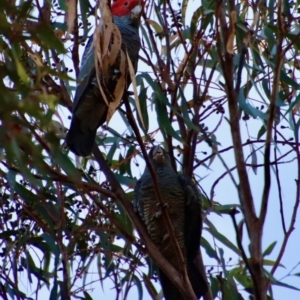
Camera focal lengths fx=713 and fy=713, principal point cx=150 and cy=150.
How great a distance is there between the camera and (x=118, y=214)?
8.55 ft

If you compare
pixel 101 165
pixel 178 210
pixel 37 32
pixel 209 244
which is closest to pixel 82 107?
pixel 101 165

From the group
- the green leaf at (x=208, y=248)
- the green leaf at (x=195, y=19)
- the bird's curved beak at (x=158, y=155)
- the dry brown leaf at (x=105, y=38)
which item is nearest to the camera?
the dry brown leaf at (x=105, y=38)

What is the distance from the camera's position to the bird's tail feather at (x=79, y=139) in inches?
90.5

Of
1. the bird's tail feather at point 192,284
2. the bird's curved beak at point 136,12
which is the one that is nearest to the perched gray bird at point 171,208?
the bird's tail feather at point 192,284

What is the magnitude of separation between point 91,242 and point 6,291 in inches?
14.7

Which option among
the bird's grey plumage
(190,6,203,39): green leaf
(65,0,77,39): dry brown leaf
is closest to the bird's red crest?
the bird's grey plumage

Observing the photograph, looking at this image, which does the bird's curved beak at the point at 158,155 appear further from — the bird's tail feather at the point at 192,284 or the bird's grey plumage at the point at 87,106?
the bird's tail feather at the point at 192,284

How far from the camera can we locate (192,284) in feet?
7.49

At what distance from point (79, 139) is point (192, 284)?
60 centimetres

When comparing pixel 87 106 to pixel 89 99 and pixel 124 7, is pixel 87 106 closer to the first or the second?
pixel 89 99

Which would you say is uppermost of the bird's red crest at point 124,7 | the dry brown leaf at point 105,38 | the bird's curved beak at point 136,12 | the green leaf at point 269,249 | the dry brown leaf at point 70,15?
the bird's red crest at point 124,7

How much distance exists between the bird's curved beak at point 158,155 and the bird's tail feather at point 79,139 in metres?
0.39

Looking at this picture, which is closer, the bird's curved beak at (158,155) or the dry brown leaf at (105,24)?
the dry brown leaf at (105,24)

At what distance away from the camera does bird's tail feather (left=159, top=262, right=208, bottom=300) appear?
2287 millimetres
